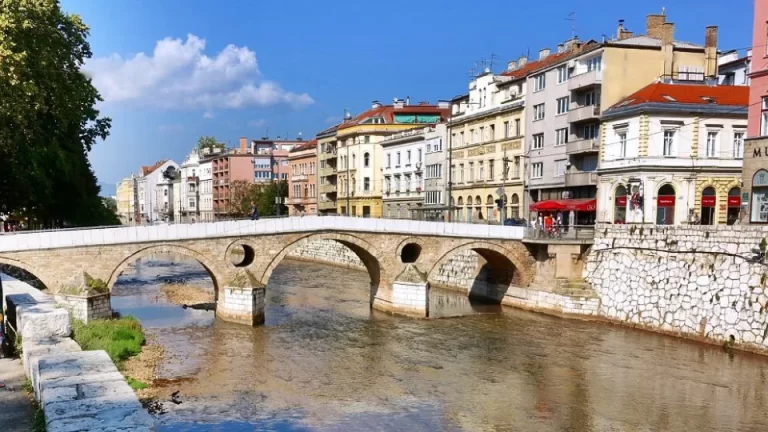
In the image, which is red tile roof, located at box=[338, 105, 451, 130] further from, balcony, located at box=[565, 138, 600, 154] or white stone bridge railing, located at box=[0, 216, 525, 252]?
white stone bridge railing, located at box=[0, 216, 525, 252]

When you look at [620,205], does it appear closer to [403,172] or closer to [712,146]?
[712,146]

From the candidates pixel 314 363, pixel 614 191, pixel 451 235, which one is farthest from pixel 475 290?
pixel 314 363

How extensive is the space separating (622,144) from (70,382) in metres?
28.1

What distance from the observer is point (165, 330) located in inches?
939

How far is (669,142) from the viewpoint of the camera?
2972 cm

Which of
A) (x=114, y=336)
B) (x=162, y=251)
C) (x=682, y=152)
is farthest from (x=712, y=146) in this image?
(x=114, y=336)

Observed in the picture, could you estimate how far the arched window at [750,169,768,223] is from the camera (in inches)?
882

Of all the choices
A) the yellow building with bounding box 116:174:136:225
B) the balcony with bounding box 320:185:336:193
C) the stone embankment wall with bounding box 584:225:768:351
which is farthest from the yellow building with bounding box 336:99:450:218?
the yellow building with bounding box 116:174:136:225

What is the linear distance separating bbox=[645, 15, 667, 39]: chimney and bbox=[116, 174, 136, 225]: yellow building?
113897 mm

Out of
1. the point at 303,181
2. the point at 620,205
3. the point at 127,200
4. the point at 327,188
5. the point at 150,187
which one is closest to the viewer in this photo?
the point at 620,205

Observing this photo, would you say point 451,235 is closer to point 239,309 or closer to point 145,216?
point 239,309

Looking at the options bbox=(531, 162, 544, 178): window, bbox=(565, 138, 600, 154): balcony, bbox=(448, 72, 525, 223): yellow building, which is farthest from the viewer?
bbox=(448, 72, 525, 223): yellow building

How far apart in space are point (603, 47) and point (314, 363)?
21747mm

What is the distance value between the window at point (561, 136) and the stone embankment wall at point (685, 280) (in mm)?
8687
